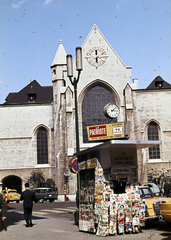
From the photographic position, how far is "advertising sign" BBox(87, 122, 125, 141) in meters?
11.0

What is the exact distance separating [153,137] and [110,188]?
2949 centimetres

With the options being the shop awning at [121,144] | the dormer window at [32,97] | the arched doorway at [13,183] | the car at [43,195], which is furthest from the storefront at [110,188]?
the dormer window at [32,97]

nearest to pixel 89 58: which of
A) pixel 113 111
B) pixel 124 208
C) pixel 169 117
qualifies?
pixel 169 117

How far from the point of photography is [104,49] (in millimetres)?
38156

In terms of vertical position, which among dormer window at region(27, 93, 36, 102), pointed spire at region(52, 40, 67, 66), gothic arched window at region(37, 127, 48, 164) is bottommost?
gothic arched window at region(37, 127, 48, 164)

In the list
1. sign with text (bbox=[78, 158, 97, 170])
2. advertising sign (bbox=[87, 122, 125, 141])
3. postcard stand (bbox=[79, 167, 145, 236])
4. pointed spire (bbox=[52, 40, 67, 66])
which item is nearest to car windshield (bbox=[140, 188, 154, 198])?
postcard stand (bbox=[79, 167, 145, 236])

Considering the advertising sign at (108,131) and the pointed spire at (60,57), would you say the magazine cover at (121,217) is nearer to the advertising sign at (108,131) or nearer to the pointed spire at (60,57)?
the advertising sign at (108,131)

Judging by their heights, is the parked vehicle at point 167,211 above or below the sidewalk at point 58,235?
above

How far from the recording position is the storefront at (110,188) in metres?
10.3

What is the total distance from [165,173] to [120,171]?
2811cm

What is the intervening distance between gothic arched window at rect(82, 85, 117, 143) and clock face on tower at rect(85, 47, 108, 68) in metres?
2.52

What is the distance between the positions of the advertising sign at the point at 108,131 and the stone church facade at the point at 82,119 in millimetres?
23506

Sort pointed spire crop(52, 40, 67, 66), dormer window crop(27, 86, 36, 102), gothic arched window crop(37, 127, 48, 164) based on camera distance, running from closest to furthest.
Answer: gothic arched window crop(37, 127, 48, 164)
pointed spire crop(52, 40, 67, 66)
dormer window crop(27, 86, 36, 102)

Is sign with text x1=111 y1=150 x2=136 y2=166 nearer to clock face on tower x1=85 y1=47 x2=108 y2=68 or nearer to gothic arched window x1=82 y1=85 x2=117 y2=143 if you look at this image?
gothic arched window x1=82 y1=85 x2=117 y2=143
